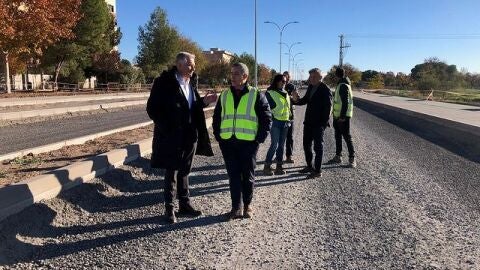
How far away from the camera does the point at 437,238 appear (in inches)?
203

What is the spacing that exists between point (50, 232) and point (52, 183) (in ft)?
3.49

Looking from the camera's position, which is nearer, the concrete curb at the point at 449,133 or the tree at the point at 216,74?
the concrete curb at the point at 449,133

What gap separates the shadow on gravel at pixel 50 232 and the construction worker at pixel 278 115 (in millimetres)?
2838

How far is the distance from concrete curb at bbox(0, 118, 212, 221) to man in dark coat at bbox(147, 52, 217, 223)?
1430 millimetres

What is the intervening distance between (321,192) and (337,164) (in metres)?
2.56

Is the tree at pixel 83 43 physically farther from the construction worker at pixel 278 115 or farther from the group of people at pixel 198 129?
the group of people at pixel 198 129

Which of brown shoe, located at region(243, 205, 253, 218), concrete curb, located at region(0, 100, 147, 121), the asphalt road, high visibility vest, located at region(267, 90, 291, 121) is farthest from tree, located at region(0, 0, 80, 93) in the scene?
brown shoe, located at region(243, 205, 253, 218)

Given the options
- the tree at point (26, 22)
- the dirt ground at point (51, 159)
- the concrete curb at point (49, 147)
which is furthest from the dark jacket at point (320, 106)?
the tree at point (26, 22)

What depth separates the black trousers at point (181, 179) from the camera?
18.3ft

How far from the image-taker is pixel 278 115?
28.2ft

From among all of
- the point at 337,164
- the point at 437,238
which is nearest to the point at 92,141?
the point at 337,164

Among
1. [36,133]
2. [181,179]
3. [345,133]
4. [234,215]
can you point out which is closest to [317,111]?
[345,133]

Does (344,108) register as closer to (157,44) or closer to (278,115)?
(278,115)

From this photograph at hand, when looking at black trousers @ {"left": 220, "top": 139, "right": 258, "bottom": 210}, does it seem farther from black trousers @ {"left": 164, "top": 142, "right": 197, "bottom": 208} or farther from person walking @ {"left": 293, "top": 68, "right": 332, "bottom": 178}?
person walking @ {"left": 293, "top": 68, "right": 332, "bottom": 178}
